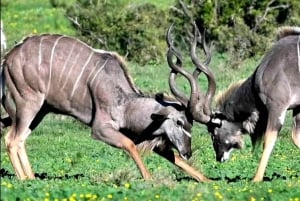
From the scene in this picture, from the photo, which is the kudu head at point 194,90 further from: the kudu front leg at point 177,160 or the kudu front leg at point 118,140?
the kudu front leg at point 118,140

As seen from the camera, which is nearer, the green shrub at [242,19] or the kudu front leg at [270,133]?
the kudu front leg at [270,133]

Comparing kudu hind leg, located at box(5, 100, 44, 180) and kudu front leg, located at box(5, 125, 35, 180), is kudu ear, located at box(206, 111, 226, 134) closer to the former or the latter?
kudu hind leg, located at box(5, 100, 44, 180)

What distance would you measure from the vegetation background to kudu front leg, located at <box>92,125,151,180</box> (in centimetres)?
19

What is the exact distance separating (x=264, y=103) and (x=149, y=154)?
193cm

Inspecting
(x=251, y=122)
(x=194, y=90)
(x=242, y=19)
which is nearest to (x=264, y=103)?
(x=251, y=122)

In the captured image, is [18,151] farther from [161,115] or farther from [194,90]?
[194,90]

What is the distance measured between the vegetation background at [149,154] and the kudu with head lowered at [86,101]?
1.22 ft

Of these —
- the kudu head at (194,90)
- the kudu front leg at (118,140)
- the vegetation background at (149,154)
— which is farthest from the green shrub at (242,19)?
the kudu front leg at (118,140)

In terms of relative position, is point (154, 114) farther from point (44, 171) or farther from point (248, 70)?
point (248, 70)

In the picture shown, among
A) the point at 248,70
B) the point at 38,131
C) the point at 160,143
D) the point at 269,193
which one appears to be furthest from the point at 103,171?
the point at 248,70

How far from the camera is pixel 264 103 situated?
12172 mm

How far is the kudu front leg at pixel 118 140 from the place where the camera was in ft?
38.7

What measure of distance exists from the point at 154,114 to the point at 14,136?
66.1 inches

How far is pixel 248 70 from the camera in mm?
22922
